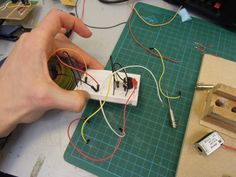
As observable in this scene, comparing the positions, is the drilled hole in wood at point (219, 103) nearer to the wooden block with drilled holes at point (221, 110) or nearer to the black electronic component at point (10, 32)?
the wooden block with drilled holes at point (221, 110)

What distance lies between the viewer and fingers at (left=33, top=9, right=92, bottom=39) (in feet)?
2.63

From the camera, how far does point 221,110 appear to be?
2.55 ft

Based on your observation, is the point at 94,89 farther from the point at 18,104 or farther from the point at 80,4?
the point at 80,4

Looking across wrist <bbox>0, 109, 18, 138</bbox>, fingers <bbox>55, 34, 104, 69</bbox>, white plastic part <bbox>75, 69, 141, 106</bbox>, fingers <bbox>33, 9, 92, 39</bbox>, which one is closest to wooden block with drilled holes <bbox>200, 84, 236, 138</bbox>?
white plastic part <bbox>75, 69, 141, 106</bbox>

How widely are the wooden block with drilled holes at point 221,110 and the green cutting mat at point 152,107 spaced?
0.33 feet

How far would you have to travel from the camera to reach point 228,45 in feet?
3.50

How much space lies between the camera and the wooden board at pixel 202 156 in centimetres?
78

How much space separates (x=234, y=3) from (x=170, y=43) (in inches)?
11.9

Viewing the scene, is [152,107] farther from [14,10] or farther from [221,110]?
[14,10]

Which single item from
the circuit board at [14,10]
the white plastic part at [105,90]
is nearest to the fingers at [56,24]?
the white plastic part at [105,90]

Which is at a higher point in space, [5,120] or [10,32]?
[10,32]

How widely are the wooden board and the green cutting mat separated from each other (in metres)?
0.03

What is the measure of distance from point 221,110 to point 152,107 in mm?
260

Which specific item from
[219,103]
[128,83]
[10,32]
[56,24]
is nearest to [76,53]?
[56,24]
